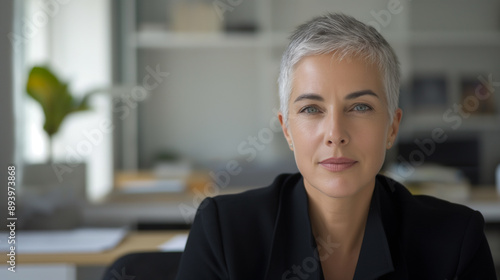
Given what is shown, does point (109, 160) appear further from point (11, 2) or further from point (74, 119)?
point (11, 2)

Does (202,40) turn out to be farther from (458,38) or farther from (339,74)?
(339,74)

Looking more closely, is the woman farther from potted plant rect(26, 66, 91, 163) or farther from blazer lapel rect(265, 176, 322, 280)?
potted plant rect(26, 66, 91, 163)

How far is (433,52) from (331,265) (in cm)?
439

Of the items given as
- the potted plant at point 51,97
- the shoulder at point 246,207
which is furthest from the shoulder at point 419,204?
the potted plant at point 51,97

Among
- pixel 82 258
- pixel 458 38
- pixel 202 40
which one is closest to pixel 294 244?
pixel 82 258

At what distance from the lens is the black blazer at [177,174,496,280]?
3.56 feet

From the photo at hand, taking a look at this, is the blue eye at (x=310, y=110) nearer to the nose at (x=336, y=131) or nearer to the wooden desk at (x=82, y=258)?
the nose at (x=336, y=131)

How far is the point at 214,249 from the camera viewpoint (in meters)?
1.09

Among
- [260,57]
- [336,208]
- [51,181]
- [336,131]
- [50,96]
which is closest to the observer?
[336,131]

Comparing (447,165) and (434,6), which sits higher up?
(434,6)

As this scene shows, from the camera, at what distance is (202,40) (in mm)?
4945

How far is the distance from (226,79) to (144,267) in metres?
4.14

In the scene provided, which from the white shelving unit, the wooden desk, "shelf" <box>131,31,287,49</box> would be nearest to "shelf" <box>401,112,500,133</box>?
the white shelving unit

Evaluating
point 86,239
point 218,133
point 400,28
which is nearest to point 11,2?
point 86,239
